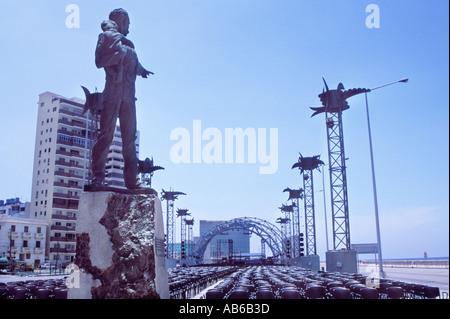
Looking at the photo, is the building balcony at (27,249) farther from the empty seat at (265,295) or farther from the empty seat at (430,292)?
the empty seat at (430,292)

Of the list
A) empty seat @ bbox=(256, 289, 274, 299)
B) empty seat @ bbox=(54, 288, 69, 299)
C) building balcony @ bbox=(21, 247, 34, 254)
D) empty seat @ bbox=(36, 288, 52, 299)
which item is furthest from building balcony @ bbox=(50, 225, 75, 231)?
empty seat @ bbox=(256, 289, 274, 299)

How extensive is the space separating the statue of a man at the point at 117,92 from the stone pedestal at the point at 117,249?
1.32 feet

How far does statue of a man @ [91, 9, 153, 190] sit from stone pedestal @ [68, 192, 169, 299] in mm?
403

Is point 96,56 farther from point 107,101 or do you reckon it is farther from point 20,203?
point 20,203

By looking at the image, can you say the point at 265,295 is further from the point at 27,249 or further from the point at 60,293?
the point at 27,249

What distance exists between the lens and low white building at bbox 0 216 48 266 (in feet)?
178

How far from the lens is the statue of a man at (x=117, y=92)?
6070 millimetres

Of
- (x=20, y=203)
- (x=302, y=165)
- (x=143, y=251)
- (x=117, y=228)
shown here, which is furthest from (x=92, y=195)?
(x=20, y=203)

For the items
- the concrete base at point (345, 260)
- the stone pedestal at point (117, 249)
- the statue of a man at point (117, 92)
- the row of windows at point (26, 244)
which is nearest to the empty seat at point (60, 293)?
the stone pedestal at point (117, 249)

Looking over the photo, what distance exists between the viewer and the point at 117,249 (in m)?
5.57

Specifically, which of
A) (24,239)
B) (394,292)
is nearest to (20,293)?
(394,292)

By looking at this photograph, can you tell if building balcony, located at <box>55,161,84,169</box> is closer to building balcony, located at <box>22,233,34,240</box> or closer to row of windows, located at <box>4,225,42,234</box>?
row of windows, located at <box>4,225,42,234</box>

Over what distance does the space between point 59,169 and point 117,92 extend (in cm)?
6556
